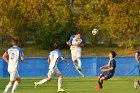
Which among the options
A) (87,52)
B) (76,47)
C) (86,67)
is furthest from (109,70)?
(87,52)

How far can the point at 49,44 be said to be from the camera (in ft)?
176

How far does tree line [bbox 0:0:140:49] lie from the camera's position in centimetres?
5014

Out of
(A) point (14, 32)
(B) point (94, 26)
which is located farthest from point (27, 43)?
(B) point (94, 26)

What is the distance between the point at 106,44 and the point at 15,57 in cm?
4150

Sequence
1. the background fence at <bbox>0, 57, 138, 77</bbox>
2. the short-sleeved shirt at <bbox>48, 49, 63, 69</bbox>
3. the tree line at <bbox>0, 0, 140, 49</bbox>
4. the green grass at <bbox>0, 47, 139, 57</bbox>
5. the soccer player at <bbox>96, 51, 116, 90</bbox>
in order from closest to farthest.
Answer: the soccer player at <bbox>96, 51, 116, 90</bbox> < the short-sleeved shirt at <bbox>48, 49, 63, 69</bbox> < the background fence at <bbox>0, 57, 138, 77</bbox> < the tree line at <bbox>0, 0, 140, 49</bbox> < the green grass at <bbox>0, 47, 139, 57</bbox>

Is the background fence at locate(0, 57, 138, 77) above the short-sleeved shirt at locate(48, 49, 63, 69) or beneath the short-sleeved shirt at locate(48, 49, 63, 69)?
beneath

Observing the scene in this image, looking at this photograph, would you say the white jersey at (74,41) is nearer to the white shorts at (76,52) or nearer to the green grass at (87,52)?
the white shorts at (76,52)

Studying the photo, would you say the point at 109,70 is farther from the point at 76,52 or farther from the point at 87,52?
the point at 87,52

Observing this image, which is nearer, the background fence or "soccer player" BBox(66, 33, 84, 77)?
"soccer player" BBox(66, 33, 84, 77)

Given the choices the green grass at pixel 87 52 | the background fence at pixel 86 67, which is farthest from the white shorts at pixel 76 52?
A: the green grass at pixel 87 52

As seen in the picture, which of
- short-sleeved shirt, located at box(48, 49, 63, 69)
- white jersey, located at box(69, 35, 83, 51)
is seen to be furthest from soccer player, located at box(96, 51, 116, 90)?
white jersey, located at box(69, 35, 83, 51)

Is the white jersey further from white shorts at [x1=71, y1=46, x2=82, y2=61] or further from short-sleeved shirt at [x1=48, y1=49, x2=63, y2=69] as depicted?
short-sleeved shirt at [x1=48, y1=49, x2=63, y2=69]

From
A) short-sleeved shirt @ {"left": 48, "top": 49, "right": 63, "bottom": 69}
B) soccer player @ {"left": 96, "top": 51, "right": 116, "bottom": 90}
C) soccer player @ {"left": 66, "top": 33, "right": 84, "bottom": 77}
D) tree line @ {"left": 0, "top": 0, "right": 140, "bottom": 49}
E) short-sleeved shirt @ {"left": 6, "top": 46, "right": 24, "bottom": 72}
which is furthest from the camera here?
tree line @ {"left": 0, "top": 0, "right": 140, "bottom": 49}

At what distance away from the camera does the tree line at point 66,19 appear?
5014cm
